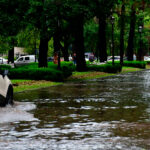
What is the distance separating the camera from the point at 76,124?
37.4 ft

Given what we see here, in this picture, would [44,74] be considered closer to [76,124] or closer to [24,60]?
[76,124]

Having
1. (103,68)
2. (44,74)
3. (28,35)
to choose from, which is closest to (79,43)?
(103,68)

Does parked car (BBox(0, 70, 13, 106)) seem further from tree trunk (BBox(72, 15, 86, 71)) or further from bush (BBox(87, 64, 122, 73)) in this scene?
bush (BBox(87, 64, 122, 73))

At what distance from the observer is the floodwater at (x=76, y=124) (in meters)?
8.88

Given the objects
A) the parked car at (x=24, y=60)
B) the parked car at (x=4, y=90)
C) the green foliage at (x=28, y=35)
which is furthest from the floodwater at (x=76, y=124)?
the parked car at (x=24, y=60)

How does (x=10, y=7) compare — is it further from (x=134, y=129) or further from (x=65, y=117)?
(x=134, y=129)

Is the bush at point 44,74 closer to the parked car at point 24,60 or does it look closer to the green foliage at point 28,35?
the green foliage at point 28,35

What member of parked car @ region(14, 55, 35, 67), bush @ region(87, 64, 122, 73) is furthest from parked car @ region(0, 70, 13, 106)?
parked car @ region(14, 55, 35, 67)

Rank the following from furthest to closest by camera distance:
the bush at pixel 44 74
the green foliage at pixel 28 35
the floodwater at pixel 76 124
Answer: the green foliage at pixel 28 35, the bush at pixel 44 74, the floodwater at pixel 76 124

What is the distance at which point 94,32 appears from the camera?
239ft

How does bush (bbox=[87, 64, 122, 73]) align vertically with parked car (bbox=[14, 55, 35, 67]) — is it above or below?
below

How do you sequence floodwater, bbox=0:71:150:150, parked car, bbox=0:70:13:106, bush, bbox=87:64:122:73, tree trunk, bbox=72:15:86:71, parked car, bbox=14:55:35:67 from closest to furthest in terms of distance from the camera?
floodwater, bbox=0:71:150:150 → parked car, bbox=0:70:13:106 → tree trunk, bbox=72:15:86:71 → bush, bbox=87:64:122:73 → parked car, bbox=14:55:35:67

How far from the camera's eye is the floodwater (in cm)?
888

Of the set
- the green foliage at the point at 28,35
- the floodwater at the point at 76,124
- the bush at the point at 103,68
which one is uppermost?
the green foliage at the point at 28,35
